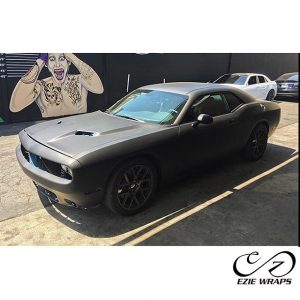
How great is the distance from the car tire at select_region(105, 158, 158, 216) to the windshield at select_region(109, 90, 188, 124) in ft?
2.39

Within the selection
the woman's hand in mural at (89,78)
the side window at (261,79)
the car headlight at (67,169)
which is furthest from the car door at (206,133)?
the side window at (261,79)

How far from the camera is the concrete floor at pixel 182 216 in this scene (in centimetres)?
324

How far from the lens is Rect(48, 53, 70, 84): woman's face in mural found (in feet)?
29.3

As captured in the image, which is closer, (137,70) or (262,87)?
(137,70)

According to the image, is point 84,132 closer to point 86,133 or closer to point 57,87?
point 86,133

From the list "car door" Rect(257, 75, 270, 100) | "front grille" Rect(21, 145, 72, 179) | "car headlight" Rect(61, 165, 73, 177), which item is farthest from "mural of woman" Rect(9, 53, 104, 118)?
"car headlight" Rect(61, 165, 73, 177)

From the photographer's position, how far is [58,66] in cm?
907

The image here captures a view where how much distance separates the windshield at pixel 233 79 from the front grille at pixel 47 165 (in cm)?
788

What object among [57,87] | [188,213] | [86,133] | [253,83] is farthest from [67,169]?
[253,83]

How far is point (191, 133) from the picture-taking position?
4.12m

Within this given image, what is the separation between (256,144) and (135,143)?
2.69 meters

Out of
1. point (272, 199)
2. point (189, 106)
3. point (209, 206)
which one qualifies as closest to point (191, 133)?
point (189, 106)

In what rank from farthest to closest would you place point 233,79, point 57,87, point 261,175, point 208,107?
point 233,79, point 57,87, point 261,175, point 208,107
